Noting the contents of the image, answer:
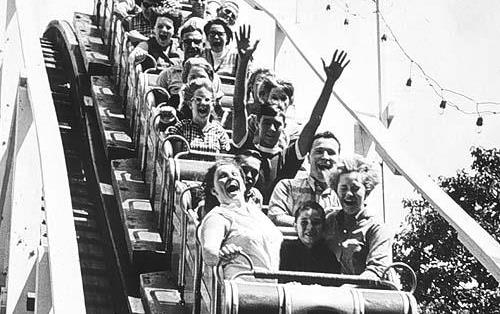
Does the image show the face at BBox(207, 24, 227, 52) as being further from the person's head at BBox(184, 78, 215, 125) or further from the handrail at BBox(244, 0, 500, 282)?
the person's head at BBox(184, 78, 215, 125)

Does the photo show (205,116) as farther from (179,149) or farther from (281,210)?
(281,210)

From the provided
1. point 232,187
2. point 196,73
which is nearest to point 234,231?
point 232,187

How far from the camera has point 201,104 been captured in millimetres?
7363

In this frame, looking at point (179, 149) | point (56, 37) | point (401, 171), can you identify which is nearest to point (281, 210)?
point (401, 171)

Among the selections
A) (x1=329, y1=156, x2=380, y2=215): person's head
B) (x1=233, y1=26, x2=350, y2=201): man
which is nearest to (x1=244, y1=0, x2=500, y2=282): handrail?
(x1=329, y1=156, x2=380, y2=215): person's head

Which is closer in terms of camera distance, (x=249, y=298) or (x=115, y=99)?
(x=249, y=298)

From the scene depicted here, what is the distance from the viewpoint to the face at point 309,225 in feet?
18.5

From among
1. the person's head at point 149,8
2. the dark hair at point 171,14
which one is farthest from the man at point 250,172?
the person's head at point 149,8

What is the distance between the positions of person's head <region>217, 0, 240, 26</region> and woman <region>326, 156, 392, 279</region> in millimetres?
4524

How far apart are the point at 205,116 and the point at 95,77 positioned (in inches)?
116

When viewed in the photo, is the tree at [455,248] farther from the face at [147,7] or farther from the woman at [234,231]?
the woman at [234,231]

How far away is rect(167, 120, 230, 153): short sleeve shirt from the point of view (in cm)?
747

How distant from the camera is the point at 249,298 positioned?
5074 mm

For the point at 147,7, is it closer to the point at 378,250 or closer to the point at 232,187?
the point at 232,187
